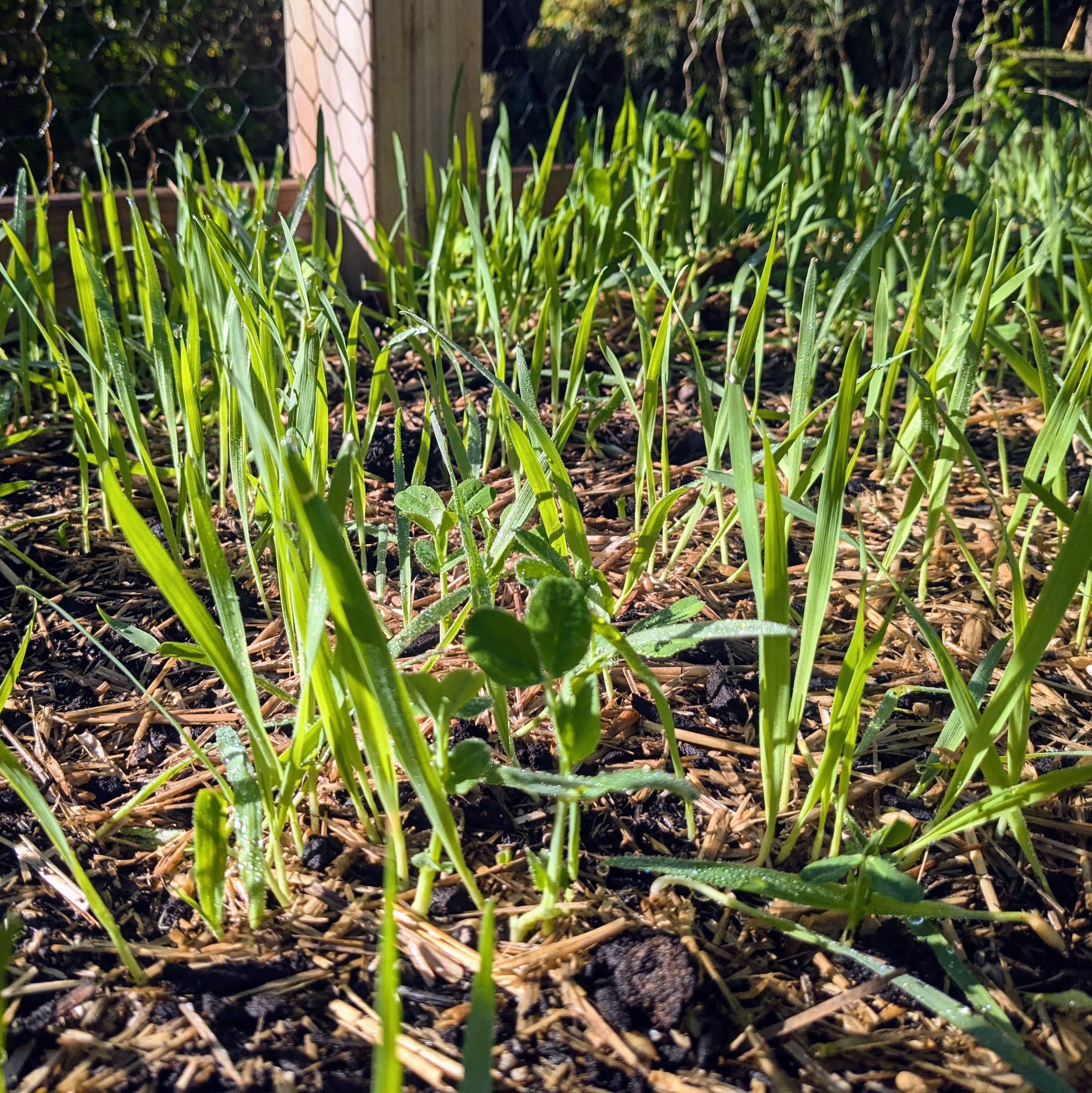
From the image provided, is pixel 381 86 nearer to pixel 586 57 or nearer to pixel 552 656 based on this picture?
pixel 552 656

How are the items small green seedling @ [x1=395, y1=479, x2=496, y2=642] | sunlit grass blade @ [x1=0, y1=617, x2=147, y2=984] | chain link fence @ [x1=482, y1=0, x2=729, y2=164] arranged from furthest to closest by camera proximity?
1. chain link fence @ [x1=482, y1=0, x2=729, y2=164]
2. small green seedling @ [x1=395, y1=479, x2=496, y2=642]
3. sunlit grass blade @ [x1=0, y1=617, x2=147, y2=984]

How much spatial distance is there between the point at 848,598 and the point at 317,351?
1.84ft

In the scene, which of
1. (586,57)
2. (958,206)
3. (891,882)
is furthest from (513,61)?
(891,882)

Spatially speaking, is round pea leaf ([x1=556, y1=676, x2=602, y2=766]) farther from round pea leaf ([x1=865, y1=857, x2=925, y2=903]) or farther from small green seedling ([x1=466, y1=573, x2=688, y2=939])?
round pea leaf ([x1=865, y1=857, x2=925, y2=903])

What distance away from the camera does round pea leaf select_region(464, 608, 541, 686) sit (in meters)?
0.52

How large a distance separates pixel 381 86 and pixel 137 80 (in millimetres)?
1503

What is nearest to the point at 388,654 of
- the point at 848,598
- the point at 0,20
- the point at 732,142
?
the point at 848,598

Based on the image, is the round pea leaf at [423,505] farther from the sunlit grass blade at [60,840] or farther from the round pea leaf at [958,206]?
the round pea leaf at [958,206]

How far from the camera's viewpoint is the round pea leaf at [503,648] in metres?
0.52

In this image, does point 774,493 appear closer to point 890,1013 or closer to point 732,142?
point 890,1013

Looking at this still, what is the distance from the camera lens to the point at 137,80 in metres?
2.69

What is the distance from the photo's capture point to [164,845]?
638 mm

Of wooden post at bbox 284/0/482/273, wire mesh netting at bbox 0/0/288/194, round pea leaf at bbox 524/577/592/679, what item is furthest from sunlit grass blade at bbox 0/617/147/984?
wire mesh netting at bbox 0/0/288/194

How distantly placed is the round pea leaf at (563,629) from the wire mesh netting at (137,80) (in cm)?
215
